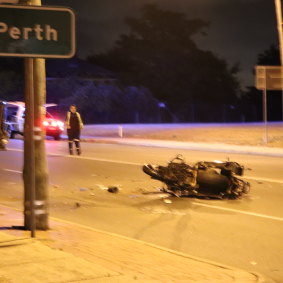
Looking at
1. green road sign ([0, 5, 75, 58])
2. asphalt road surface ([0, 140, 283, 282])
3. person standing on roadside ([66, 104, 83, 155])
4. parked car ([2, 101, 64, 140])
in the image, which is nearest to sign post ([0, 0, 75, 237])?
green road sign ([0, 5, 75, 58])

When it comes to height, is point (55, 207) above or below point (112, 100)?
below

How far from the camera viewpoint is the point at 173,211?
439 inches

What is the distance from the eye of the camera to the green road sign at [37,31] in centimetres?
734

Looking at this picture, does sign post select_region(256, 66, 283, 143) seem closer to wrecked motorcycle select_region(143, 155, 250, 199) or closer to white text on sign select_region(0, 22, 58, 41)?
wrecked motorcycle select_region(143, 155, 250, 199)

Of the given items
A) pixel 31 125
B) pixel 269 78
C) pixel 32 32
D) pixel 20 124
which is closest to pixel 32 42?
pixel 32 32

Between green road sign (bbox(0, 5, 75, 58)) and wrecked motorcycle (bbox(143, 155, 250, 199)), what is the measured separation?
18.3 feet

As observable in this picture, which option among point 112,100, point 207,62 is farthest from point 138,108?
point 207,62

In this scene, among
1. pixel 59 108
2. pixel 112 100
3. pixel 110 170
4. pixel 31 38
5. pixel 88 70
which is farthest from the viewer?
pixel 88 70

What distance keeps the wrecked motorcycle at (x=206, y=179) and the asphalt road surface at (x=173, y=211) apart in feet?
0.91

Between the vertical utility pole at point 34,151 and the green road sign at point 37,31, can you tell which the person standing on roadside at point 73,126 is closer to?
the vertical utility pole at point 34,151

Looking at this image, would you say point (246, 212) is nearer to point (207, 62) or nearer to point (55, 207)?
point (55, 207)

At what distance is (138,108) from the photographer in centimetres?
5866

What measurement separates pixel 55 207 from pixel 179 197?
102 inches

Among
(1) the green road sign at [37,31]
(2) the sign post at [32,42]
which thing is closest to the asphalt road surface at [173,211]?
(2) the sign post at [32,42]
